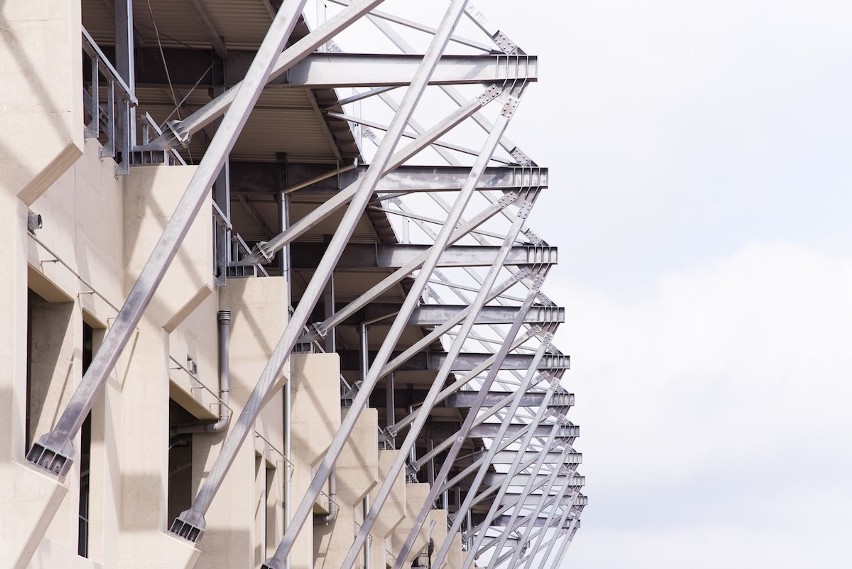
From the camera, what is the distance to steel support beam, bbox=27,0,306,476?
15.3 metres

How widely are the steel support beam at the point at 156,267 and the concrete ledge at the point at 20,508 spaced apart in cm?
37

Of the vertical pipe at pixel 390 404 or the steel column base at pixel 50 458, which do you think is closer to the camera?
the steel column base at pixel 50 458

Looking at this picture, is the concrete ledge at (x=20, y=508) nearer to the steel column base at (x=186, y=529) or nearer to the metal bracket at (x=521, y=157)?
the steel column base at (x=186, y=529)

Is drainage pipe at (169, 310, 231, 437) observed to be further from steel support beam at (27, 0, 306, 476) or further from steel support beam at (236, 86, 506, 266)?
steel support beam at (27, 0, 306, 476)

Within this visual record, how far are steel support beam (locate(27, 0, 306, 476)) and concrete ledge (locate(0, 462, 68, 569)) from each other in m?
0.37

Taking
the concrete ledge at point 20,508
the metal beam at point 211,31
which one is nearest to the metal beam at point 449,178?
the metal beam at point 211,31

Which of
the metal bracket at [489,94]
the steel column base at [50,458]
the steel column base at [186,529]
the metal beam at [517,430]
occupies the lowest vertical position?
the steel column base at [50,458]

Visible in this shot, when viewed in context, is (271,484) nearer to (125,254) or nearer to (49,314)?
(125,254)

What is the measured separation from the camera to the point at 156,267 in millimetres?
16641

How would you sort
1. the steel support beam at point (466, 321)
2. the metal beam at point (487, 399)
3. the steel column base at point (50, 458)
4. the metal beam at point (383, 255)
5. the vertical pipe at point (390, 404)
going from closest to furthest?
the steel column base at point (50, 458) → the steel support beam at point (466, 321) → the metal beam at point (383, 255) → the vertical pipe at point (390, 404) → the metal beam at point (487, 399)

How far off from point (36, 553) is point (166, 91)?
43.6 ft

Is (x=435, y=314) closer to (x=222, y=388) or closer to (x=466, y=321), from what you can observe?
(x=466, y=321)

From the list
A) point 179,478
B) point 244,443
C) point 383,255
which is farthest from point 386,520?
point 244,443

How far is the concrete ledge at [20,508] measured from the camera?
1469cm
